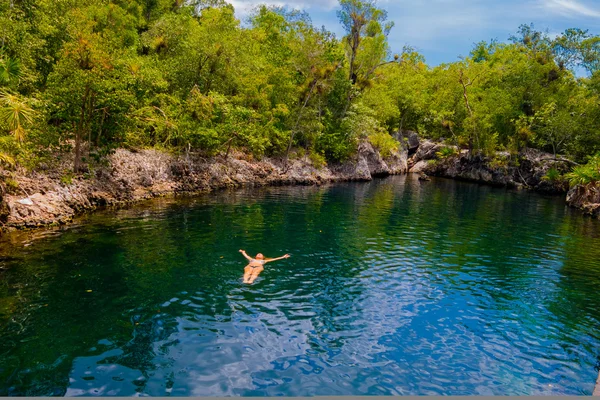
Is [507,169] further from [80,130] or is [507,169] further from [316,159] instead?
[80,130]

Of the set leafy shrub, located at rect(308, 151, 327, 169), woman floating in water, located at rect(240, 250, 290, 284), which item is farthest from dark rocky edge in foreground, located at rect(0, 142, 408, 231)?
woman floating in water, located at rect(240, 250, 290, 284)

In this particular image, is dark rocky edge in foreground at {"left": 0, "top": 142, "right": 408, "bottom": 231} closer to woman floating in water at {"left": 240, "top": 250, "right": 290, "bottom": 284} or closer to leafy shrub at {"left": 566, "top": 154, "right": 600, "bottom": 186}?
woman floating in water at {"left": 240, "top": 250, "right": 290, "bottom": 284}

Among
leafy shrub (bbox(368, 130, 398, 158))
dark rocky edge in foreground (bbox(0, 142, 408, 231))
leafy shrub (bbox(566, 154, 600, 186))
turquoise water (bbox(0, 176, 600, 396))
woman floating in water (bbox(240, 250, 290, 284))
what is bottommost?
turquoise water (bbox(0, 176, 600, 396))

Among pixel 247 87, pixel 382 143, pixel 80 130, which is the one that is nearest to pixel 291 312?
pixel 80 130

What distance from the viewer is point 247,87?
47.1 metres

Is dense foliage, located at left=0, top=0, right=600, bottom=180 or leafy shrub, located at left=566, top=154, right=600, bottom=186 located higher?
dense foliage, located at left=0, top=0, right=600, bottom=180

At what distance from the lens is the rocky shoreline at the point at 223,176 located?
24391 mm

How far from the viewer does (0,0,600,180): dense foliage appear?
90.3 ft

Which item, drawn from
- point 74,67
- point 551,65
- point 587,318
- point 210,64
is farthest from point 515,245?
point 551,65

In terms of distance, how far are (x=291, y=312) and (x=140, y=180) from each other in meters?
25.7

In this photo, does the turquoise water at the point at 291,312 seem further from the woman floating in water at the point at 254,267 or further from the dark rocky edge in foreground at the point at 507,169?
the dark rocky edge in foreground at the point at 507,169

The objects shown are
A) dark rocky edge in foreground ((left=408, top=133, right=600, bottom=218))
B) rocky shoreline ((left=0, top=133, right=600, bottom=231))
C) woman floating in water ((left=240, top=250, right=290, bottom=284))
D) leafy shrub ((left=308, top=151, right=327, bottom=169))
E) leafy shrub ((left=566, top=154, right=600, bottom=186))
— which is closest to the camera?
woman floating in water ((left=240, top=250, right=290, bottom=284))

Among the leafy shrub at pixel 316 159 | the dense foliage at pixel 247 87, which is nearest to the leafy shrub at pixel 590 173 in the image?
the dense foliage at pixel 247 87

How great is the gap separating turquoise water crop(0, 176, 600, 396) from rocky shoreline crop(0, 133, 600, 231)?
2822 millimetres
